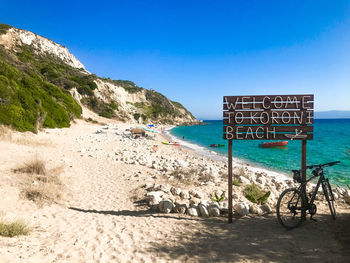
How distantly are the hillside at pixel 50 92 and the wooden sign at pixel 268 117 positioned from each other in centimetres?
1409

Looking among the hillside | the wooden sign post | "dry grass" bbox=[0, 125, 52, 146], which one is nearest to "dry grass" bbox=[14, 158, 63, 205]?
"dry grass" bbox=[0, 125, 52, 146]

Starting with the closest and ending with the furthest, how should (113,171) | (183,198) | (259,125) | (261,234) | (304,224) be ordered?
1. (261,234)
2. (304,224)
3. (259,125)
4. (183,198)
5. (113,171)

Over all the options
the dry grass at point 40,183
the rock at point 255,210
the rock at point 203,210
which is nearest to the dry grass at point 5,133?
the dry grass at point 40,183

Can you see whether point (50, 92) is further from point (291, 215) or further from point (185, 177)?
point (291, 215)

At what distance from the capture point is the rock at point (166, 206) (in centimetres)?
559

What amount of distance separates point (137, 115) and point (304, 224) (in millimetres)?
55915

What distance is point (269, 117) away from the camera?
493 cm

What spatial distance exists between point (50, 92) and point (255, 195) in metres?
29.4

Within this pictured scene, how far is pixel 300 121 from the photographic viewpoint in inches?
190

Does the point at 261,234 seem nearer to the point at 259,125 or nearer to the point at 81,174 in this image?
the point at 259,125

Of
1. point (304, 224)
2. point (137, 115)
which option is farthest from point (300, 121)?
point (137, 115)

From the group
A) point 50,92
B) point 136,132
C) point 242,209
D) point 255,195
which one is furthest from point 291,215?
point 50,92

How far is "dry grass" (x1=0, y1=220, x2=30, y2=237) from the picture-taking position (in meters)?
3.71

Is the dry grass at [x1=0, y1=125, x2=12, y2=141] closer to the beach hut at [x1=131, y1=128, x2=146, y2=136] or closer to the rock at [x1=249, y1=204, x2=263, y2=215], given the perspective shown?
the rock at [x1=249, y1=204, x2=263, y2=215]
